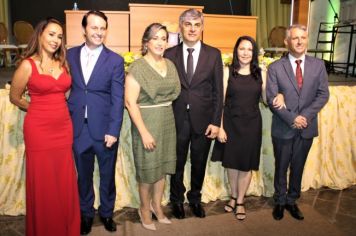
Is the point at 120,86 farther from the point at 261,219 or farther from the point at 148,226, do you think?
the point at 261,219

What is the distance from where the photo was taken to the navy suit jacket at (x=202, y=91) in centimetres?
252

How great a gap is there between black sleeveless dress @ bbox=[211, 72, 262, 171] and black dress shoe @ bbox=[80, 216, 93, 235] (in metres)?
1.12

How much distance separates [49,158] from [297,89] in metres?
1.85

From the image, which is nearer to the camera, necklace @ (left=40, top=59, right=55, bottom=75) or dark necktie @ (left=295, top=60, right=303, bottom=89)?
necklace @ (left=40, top=59, right=55, bottom=75)

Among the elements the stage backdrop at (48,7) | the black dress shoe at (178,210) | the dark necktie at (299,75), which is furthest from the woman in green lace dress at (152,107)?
the stage backdrop at (48,7)

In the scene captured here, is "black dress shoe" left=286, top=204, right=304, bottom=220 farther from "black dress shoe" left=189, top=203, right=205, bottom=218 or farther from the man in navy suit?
the man in navy suit

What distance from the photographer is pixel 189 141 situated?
2.68 metres

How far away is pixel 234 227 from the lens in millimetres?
2689

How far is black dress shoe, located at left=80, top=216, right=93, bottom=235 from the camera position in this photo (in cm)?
255

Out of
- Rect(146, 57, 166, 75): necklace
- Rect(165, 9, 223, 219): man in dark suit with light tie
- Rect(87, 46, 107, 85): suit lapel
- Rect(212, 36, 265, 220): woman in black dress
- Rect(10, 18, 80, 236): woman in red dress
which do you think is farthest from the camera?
Rect(212, 36, 265, 220): woman in black dress

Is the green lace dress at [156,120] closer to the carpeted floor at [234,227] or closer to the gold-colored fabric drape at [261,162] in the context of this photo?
the carpeted floor at [234,227]

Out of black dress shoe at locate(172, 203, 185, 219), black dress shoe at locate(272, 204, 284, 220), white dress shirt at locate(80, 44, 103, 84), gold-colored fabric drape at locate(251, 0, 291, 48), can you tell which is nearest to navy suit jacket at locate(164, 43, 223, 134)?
white dress shirt at locate(80, 44, 103, 84)

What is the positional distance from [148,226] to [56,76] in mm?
1302

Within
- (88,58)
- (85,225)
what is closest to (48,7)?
(88,58)
